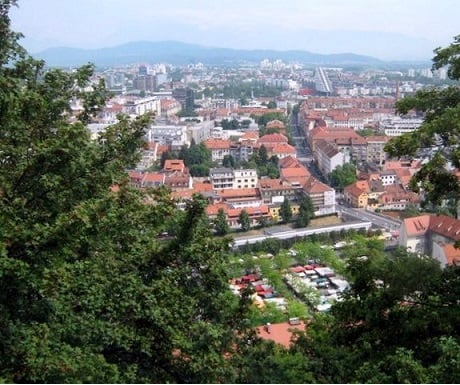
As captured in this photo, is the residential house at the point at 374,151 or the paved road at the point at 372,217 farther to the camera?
the residential house at the point at 374,151

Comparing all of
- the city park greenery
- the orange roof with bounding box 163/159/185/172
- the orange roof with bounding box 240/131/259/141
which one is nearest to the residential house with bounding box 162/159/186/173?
the orange roof with bounding box 163/159/185/172

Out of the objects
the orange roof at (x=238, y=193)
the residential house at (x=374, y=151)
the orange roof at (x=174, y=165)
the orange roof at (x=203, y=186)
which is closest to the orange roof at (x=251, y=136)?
the residential house at (x=374, y=151)

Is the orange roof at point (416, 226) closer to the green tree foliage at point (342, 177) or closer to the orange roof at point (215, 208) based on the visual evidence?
the orange roof at point (215, 208)

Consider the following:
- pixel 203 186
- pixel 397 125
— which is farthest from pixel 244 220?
pixel 397 125

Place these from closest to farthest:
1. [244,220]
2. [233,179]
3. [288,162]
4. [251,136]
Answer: [244,220]
[233,179]
[288,162]
[251,136]

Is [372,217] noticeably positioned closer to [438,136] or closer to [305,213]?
[305,213]

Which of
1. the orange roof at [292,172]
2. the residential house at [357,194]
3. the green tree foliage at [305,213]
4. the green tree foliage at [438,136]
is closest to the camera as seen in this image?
the green tree foliage at [438,136]

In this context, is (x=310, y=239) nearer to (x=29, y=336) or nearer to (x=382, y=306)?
(x=382, y=306)

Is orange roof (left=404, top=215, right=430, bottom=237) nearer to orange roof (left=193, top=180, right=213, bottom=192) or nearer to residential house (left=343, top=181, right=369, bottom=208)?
residential house (left=343, top=181, right=369, bottom=208)
